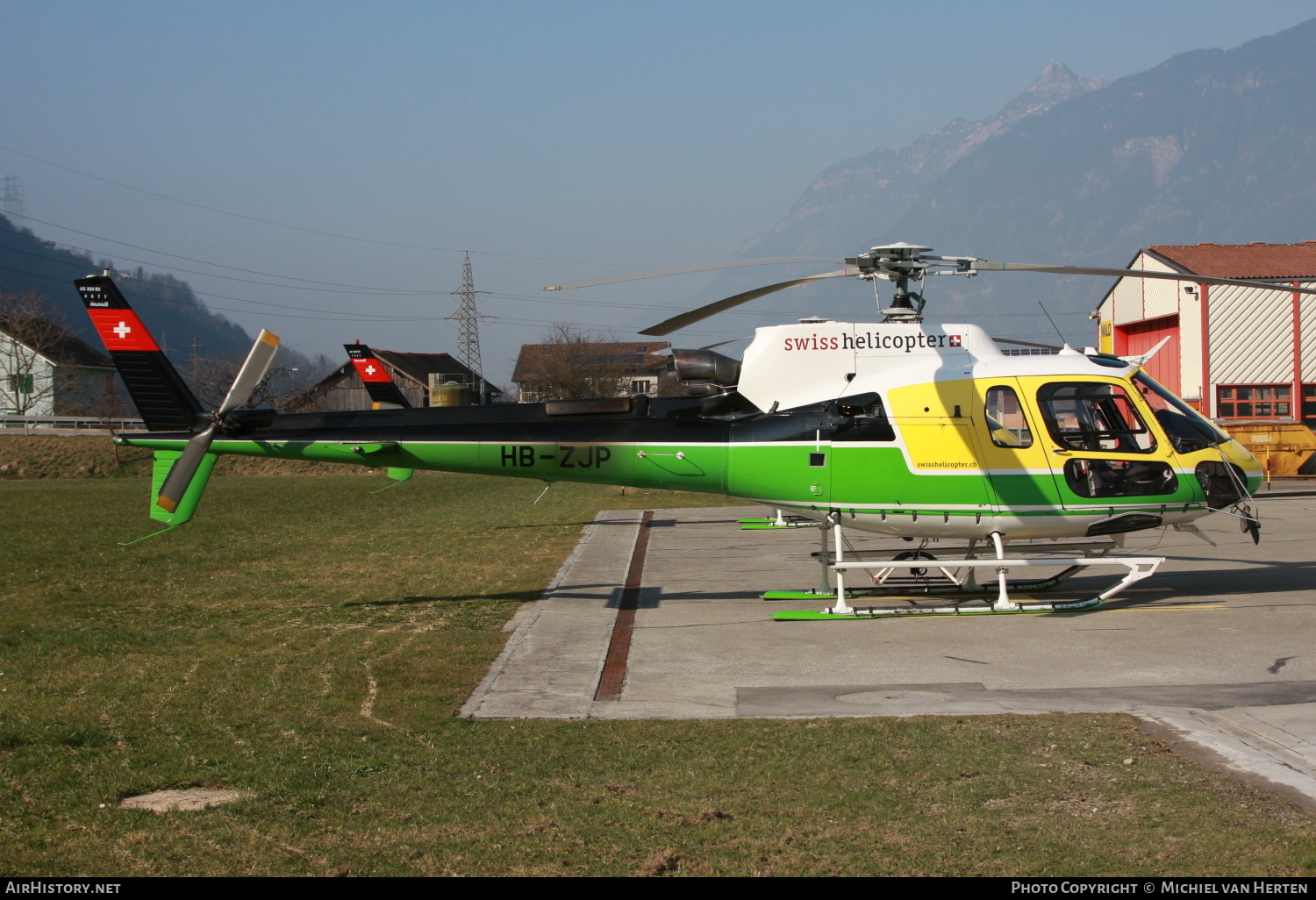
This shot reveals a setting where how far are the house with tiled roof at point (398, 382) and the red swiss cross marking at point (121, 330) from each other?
63.3 m

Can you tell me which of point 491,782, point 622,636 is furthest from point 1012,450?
point 491,782

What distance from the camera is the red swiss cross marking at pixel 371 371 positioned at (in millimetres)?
24594

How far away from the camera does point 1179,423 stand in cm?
1195

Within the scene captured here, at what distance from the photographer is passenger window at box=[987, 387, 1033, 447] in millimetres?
11727

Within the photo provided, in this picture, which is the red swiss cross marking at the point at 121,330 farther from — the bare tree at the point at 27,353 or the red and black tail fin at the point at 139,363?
the bare tree at the point at 27,353

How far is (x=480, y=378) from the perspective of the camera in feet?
247

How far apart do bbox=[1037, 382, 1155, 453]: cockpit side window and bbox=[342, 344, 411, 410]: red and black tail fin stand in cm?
1566

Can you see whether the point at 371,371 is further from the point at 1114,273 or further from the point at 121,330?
the point at 1114,273

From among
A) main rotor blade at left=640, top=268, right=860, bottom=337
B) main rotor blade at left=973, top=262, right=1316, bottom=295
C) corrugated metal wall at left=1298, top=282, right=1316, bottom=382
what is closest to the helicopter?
main rotor blade at left=973, top=262, right=1316, bottom=295

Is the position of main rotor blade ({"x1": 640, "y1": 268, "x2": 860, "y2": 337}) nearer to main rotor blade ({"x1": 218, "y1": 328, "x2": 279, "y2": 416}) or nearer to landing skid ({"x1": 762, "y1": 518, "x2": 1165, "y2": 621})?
landing skid ({"x1": 762, "y1": 518, "x2": 1165, "y2": 621})

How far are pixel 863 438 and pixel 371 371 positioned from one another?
16.3 metres
